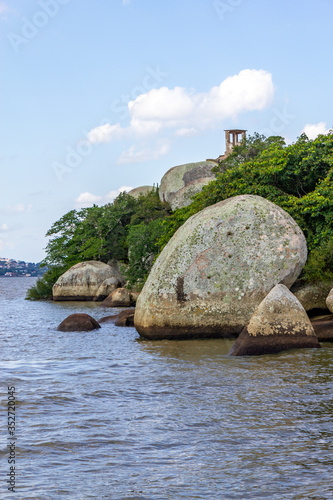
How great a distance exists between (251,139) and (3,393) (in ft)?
111

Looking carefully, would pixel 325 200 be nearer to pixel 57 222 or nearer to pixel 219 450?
pixel 219 450

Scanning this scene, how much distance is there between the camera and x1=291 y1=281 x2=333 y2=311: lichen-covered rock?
61.3 feet

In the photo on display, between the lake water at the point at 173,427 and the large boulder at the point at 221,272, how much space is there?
2.60m

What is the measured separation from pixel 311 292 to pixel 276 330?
477 centimetres

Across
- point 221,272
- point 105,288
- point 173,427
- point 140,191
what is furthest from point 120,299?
point 173,427

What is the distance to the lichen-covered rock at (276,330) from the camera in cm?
1427

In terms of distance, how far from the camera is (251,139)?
4125cm

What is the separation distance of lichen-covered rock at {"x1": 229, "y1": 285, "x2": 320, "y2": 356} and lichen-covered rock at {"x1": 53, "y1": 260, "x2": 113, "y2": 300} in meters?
32.1

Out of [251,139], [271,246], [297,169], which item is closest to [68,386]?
[271,246]

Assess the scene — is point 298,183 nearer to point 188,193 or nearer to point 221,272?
point 221,272

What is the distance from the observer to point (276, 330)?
1447 cm

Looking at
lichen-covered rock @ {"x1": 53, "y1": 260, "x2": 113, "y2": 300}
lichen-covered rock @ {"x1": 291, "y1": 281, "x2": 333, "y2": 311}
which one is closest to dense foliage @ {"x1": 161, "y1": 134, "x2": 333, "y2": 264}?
lichen-covered rock @ {"x1": 291, "y1": 281, "x2": 333, "y2": 311}

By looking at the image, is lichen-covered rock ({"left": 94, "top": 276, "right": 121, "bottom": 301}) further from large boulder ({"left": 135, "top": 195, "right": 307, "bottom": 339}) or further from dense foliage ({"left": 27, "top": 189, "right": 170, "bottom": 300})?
large boulder ({"left": 135, "top": 195, "right": 307, "bottom": 339})

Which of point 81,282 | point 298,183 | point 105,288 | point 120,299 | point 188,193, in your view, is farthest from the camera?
point 81,282
